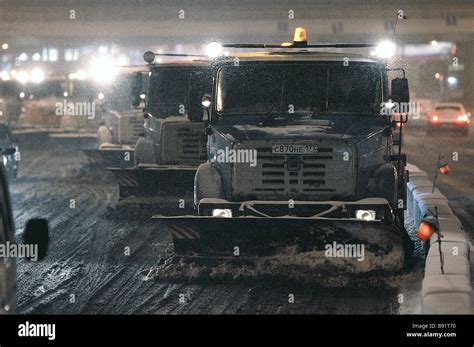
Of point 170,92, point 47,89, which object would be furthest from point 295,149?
point 47,89

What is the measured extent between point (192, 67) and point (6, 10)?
41.3 m

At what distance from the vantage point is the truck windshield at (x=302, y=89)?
13289 millimetres

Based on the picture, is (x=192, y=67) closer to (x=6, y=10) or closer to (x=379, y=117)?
(x=379, y=117)

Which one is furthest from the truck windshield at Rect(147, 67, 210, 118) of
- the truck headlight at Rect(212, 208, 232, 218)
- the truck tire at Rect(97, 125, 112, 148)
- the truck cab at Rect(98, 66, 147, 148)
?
the truck tire at Rect(97, 125, 112, 148)

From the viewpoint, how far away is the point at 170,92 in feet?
62.0

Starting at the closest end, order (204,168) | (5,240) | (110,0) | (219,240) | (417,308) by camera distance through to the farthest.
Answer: (5,240) → (417,308) → (219,240) → (204,168) → (110,0)

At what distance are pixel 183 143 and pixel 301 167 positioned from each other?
6.12 m

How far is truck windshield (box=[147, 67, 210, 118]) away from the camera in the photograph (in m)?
18.8

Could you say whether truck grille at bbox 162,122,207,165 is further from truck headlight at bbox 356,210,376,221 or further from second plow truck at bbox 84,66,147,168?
truck headlight at bbox 356,210,376,221

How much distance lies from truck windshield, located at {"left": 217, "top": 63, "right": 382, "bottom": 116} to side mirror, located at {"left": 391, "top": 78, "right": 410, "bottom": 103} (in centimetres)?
53

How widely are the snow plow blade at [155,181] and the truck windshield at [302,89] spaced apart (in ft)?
14.4

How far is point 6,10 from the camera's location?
2281 inches
